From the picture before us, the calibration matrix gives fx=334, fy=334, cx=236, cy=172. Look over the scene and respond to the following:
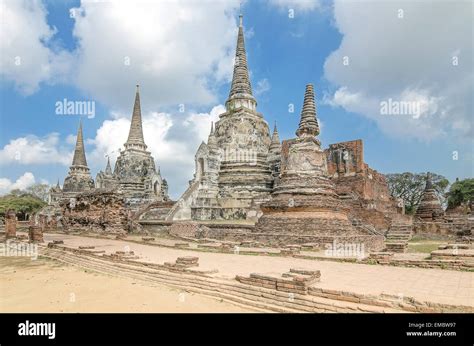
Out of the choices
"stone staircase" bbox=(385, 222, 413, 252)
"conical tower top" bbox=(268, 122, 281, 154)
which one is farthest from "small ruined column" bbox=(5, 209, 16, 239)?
"stone staircase" bbox=(385, 222, 413, 252)

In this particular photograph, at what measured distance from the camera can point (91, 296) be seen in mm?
6945

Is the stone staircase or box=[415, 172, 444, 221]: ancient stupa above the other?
box=[415, 172, 444, 221]: ancient stupa

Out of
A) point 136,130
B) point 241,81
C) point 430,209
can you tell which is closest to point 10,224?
point 136,130

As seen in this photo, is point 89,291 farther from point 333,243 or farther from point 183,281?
point 333,243

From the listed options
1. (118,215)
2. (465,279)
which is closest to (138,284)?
(465,279)

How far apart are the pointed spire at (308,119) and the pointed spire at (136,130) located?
86.9 ft

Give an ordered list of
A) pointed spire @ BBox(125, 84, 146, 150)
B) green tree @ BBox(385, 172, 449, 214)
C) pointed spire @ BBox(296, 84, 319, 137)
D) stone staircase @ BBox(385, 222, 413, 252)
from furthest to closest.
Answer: green tree @ BBox(385, 172, 449, 214), pointed spire @ BBox(125, 84, 146, 150), stone staircase @ BBox(385, 222, 413, 252), pointed spire @ BBox(296, 84, 319, 137)

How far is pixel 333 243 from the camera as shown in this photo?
14.3 meters

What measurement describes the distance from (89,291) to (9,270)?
488 cm

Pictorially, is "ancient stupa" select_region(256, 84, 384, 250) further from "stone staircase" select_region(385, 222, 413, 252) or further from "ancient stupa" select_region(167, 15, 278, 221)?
"ancient stupa" select_region(167, 15, 278, 221)

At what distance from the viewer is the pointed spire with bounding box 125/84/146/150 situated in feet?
132

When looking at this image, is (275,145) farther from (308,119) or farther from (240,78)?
(308,119)

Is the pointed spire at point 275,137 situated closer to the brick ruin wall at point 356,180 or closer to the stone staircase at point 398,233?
the brick ruin wall at point 356,180

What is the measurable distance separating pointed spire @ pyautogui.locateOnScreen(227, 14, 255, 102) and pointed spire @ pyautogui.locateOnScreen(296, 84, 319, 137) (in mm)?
15365
